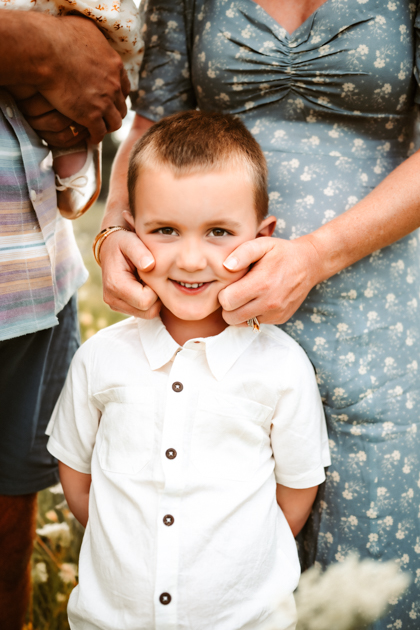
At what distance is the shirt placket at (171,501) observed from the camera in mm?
1229

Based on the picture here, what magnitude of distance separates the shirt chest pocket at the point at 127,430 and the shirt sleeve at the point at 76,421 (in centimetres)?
8

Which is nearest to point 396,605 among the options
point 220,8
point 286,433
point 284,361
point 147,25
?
point 286,433

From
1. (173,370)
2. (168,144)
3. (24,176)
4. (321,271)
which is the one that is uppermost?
(168,144)

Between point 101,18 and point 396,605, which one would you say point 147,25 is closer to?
point 101,18

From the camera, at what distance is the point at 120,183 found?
1693 mm

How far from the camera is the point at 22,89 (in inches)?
51.4

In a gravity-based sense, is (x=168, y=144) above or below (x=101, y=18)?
below

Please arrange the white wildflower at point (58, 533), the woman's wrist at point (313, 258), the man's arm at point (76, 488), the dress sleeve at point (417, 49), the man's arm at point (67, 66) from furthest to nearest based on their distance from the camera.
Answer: the white wildflower at point (58, 533) < the man's arm at point (76, 488) < the dress sleeve at point (417, 49) < the woman's wrist at point (313, 258) < the man's arm at point (67, 66)

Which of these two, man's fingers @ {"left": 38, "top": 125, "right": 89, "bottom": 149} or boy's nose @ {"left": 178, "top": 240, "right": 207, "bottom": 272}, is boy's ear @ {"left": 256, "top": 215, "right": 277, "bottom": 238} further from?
man's fingers @ {"left": 38, "top": 125, "right": 89, "bottom": 149}

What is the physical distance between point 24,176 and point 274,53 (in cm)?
81

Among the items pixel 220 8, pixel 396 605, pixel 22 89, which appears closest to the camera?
pixel 22 89

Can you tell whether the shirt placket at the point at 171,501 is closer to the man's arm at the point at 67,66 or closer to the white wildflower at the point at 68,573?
the man's arm at the point at 67,66

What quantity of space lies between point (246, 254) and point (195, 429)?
1.56ft

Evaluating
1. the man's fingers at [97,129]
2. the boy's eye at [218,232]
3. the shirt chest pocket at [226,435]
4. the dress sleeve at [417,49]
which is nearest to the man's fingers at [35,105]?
the man's fingers at [97,129]
